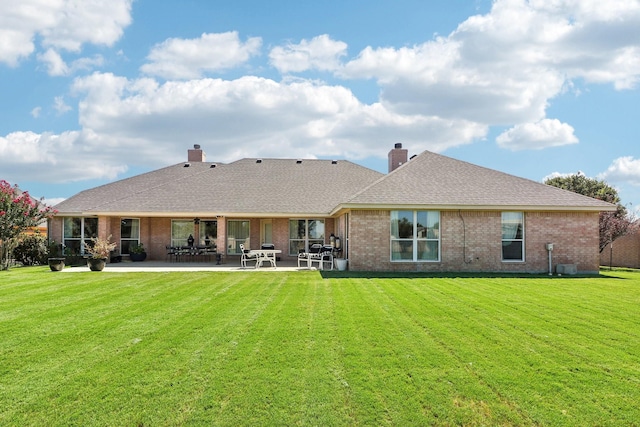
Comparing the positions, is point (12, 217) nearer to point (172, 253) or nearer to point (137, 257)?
point (137, 257)

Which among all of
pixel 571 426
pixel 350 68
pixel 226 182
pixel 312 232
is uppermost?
pixel 350 68

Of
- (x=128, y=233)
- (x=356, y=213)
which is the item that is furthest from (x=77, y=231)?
(x=356, y=213)

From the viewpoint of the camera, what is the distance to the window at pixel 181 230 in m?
23.0

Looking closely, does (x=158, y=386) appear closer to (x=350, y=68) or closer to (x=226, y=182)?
(x=350, y=68)

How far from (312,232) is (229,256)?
179 inches

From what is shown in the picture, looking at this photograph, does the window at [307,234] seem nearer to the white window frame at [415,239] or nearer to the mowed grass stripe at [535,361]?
the white window frame at [415,239]

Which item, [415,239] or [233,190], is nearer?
[415,239]

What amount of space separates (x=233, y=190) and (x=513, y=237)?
45.8ft

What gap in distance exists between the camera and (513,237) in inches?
667

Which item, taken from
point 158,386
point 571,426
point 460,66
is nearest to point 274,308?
point 158,386

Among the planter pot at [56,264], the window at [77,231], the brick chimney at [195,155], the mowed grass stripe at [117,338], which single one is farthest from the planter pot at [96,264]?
the brick chimney at [195,155]

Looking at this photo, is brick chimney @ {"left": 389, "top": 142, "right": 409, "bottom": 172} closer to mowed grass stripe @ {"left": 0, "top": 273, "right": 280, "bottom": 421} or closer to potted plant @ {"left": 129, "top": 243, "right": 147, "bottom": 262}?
potted plant @ {"left": 129, "top": 243, "right": 147, "bottom": 262}

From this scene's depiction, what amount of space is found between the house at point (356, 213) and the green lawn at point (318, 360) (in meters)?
6.07

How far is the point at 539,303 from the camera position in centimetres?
988
